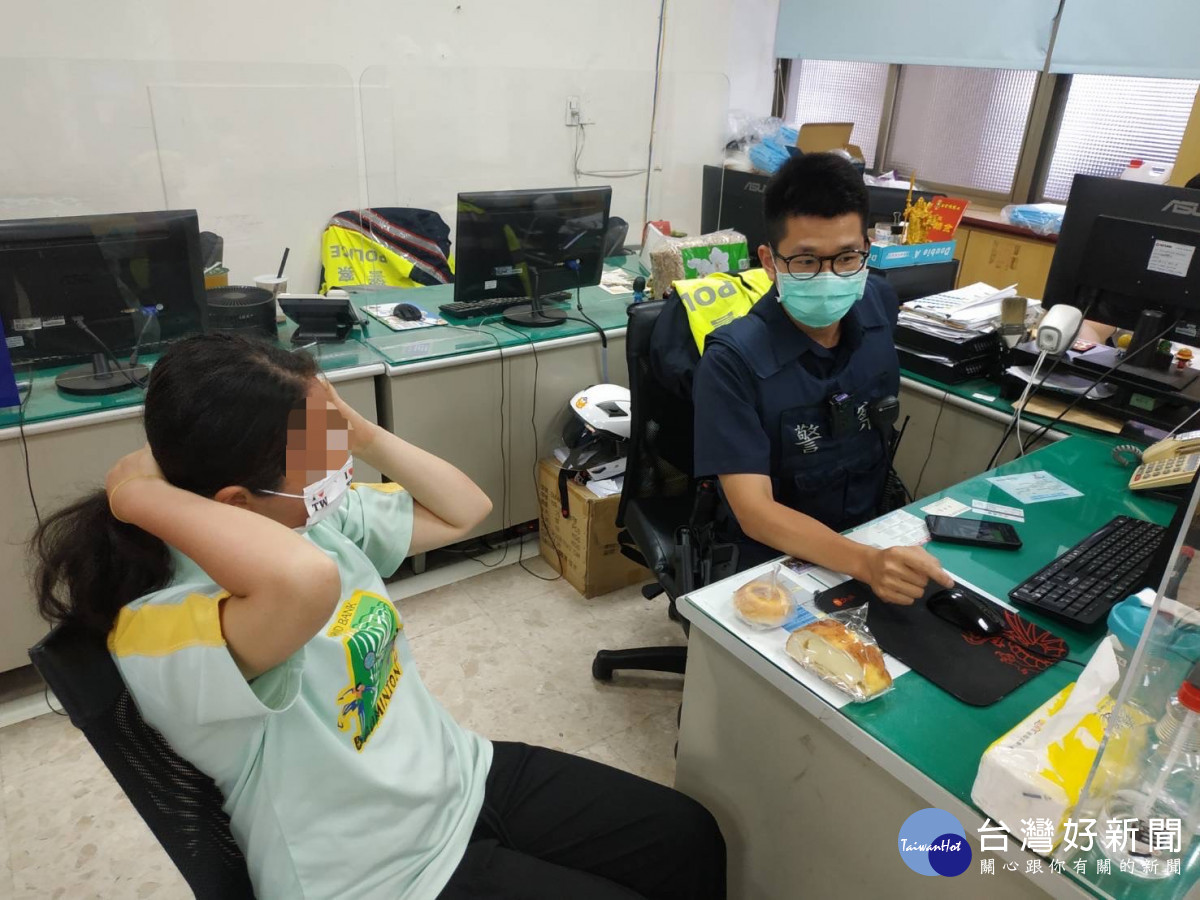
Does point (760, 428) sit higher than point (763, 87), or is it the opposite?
point (763, 87)

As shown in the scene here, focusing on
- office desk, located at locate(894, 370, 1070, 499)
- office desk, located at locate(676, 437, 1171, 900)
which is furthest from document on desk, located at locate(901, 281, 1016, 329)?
office desk, located at locate(676, 437, 1171, 900)

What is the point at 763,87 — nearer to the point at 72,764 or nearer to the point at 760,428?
the point at 760,428

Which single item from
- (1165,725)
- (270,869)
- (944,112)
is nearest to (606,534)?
(270,869)

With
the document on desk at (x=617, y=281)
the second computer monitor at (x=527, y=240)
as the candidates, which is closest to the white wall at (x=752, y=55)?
the document on desk at (x=617, y=281)

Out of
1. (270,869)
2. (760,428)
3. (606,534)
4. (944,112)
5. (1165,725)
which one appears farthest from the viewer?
(944,112)

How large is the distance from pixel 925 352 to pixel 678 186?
8.77ft

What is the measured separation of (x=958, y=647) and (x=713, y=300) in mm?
902

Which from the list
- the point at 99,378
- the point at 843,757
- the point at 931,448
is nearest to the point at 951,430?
the point at 931,448

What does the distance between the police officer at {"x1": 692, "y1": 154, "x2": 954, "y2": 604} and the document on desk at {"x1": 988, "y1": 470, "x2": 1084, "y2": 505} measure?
259 millimetres

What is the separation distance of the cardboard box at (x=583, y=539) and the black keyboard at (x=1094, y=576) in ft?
4.19

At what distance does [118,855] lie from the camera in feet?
5.48

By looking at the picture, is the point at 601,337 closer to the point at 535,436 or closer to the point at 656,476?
the point at 535,436

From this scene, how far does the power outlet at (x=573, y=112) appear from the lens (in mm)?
4090

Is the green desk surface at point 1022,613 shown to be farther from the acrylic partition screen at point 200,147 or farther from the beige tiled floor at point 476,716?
the acrylic partition screen at point 200,147
